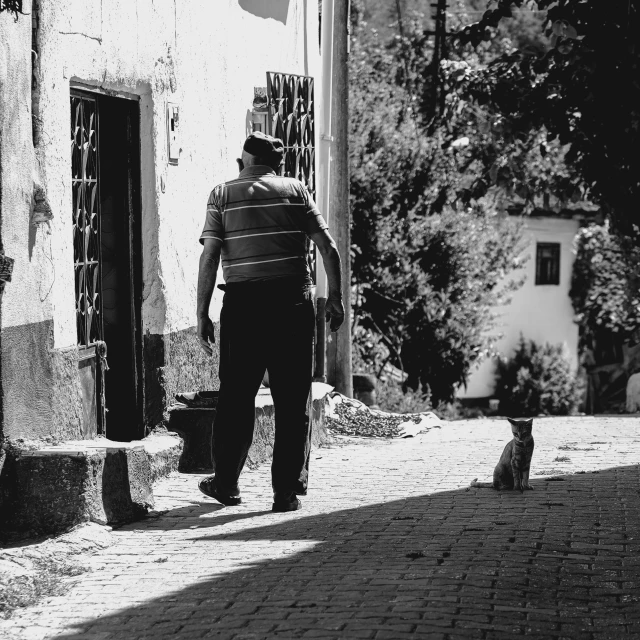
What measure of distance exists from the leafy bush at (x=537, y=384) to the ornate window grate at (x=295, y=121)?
15108 millimetres

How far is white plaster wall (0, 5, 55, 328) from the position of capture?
5.86 meters

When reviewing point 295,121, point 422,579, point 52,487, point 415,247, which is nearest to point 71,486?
point 52,487

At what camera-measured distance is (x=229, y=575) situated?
5.34 metres

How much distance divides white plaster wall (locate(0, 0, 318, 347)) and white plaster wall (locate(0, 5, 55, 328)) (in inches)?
0.6

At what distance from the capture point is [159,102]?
26.6 ft

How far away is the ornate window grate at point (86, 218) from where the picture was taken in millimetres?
7250

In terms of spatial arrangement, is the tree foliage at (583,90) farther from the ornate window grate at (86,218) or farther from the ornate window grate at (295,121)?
the ornate window grate at (86,218)

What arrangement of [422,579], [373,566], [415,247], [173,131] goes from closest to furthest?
[422,579] < [373,566] < [173,131] < [415,247]

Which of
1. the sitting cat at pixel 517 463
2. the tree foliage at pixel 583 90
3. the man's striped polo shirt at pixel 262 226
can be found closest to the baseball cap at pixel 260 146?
the man's striped polo shirt at pixel 262 226

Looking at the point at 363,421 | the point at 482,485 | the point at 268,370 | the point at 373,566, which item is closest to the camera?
the point at 373,566

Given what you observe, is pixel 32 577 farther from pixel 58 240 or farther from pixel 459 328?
pixel 459 328

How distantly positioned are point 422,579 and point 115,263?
3598mm

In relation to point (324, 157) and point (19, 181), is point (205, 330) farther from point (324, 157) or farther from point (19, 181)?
point (324, 157)

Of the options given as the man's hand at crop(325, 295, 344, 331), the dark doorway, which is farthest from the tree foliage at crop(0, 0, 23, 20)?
the man's hand at crop(325, 295, 344, 331)
